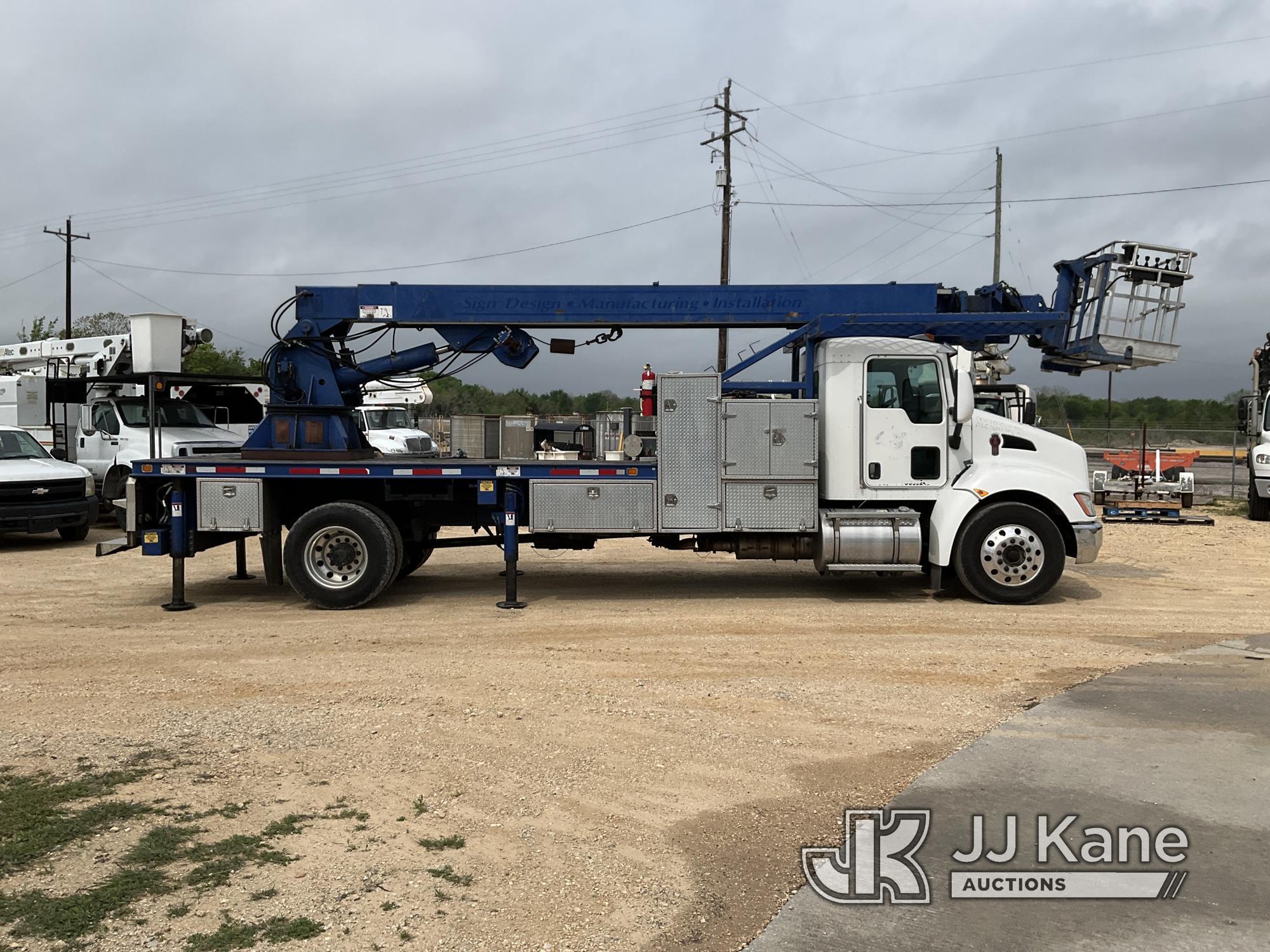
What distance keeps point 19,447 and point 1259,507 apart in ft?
74.0

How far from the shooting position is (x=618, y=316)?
1098 centimetres

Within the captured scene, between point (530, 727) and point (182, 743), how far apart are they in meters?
2.01

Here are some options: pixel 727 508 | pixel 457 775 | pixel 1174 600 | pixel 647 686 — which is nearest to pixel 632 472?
pixel 727 508

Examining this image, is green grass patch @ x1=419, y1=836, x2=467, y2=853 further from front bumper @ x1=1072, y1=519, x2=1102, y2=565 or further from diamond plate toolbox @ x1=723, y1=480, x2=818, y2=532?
front bumper @ x1=1072, y1=519, x2=1102, y2=565

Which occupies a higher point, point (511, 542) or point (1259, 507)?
point (1259, 507)

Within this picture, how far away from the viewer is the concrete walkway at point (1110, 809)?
12.2 feet

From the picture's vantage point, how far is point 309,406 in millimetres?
11023

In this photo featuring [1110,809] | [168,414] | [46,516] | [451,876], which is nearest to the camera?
[451,876]

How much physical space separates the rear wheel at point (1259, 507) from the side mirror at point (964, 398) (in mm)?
13028

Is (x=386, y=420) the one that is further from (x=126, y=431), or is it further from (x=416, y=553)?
(x=416, y=553)

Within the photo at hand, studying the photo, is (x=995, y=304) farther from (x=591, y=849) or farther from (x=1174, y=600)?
(x=591, y=849)

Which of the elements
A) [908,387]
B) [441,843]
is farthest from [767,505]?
[441,843]

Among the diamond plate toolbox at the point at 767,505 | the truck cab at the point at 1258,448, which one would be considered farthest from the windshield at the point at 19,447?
the truck cab at the point at 1258,448

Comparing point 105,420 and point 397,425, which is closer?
point 105,420
